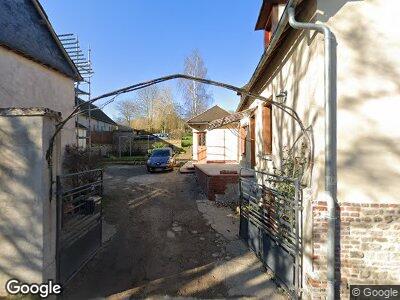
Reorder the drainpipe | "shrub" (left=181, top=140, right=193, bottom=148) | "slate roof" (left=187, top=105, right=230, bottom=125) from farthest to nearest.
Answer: "shrub" (left=181, top=140, right=193, bottom=148)
"slate roof" (left=187, top=105, right=230, bottom=125)
the drainpipe

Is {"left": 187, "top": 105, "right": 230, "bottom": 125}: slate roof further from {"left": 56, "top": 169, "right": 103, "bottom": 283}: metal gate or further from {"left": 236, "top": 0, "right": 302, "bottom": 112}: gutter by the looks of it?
{"left": 56, "top": 169, "right": 103, "bottom": 283}: metal gate

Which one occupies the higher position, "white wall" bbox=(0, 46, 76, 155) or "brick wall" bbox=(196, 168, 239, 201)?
"white wall" bbox=(0, 46, 76, 155)

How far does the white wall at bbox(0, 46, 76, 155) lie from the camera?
8.98 m

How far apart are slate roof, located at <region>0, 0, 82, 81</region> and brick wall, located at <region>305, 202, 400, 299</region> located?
9.69m

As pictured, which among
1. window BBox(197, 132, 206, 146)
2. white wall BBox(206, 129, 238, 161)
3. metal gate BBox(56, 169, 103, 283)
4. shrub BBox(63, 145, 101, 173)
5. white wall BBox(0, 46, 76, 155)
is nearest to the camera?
metal gate BBox(56, 169, 103, 283)

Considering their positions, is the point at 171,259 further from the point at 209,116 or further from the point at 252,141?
the point at 209,116

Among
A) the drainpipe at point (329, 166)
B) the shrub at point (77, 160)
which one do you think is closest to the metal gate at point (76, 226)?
the drainpipe at point (329, 166)

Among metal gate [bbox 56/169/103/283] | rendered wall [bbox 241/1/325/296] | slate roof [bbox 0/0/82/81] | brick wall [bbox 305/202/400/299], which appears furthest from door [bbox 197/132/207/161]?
brick wall [bbox 305/202/400/299]

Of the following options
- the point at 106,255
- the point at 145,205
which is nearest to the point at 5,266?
the point at 106,255

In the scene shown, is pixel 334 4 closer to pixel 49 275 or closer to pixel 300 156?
pixel 300 156

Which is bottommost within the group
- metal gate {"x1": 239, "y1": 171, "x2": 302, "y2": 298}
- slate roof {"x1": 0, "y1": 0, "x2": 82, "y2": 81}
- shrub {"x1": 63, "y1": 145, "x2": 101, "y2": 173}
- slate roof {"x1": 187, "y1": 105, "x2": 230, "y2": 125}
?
metal gate {"x1": 239, "y1": 171, "x2": 302, "y2": 298}

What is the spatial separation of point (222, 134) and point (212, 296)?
17092 mm

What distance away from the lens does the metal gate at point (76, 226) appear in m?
4.88

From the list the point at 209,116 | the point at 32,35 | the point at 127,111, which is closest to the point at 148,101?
the point at 127,111
